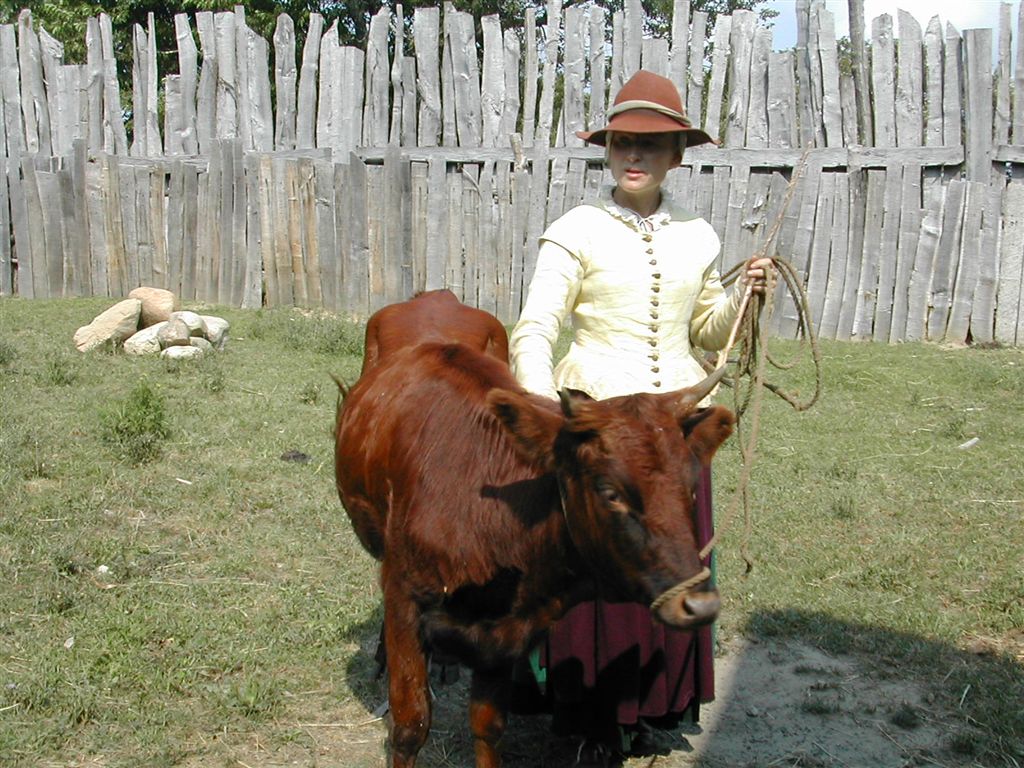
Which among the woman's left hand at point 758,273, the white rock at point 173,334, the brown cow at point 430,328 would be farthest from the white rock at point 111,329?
the woman's left hand at point 758,273

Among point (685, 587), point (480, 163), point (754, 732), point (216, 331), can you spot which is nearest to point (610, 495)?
point (685, 587)

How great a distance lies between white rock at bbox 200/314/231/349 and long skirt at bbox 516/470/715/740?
7132 mm

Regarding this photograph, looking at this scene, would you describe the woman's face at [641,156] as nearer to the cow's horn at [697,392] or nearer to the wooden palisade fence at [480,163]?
the cow's horn at [697,392]

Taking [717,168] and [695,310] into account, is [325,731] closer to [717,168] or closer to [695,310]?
[695,310]

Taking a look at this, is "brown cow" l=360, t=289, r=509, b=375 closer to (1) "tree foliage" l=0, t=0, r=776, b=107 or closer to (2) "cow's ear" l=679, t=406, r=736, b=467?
(2) "cow's ear" l=679, t=406, r=736, b=467

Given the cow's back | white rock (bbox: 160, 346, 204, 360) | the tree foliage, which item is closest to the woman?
the cow's back

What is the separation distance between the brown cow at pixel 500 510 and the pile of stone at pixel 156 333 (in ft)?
20.1

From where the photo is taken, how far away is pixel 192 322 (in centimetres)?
1012

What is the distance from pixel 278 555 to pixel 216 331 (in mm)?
5072

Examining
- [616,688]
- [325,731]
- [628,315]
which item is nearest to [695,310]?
[628,315]

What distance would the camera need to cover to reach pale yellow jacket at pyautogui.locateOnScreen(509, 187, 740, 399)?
147 inches

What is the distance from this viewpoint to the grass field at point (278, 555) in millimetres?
4297

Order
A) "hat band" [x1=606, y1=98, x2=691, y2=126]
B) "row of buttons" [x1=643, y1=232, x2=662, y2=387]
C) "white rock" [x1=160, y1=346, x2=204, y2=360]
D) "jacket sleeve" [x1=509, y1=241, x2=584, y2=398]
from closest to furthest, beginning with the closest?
1. "jacket sleeve" [x1=509, y1=241, x2=584, y2=398]
2. "hat band" [x1=606, y1=98, x2=691, y2=126]
3. "row of buttons" [x1=643, y1=232, x2=662, y2=387]
4. "white rock" [x1=160, y1=346, x2=204, y2=360]

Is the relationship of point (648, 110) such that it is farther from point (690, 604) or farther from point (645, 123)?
point (690, 604)
